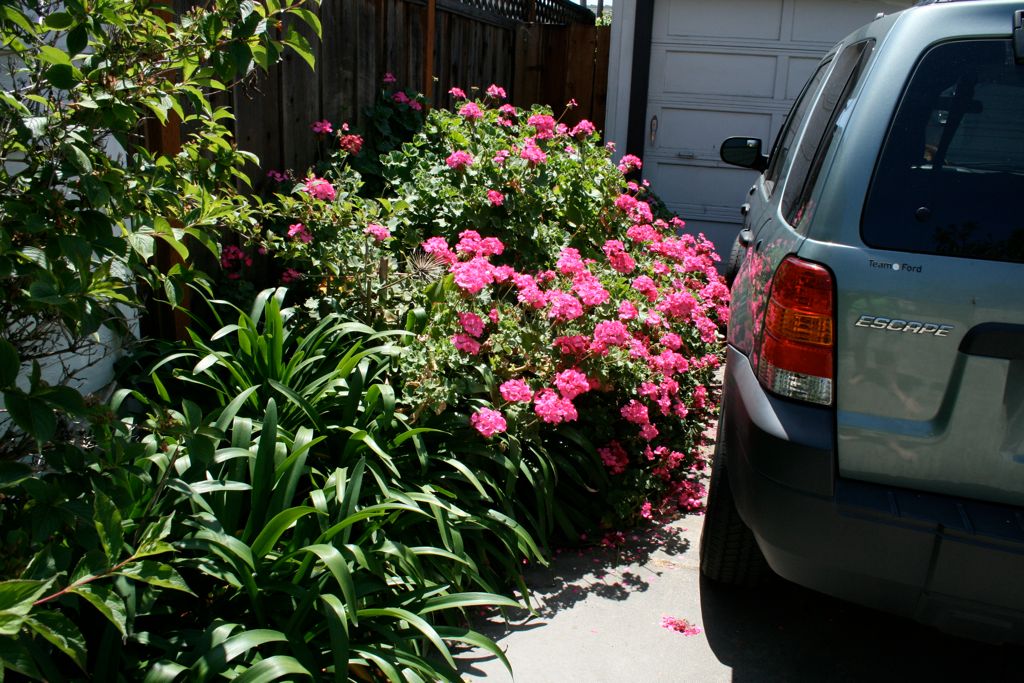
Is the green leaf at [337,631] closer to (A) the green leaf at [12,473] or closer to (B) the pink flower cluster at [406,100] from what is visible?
(A) the green leaf at [12,473]

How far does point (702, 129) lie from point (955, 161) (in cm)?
605

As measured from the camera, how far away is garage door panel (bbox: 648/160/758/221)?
8328mm

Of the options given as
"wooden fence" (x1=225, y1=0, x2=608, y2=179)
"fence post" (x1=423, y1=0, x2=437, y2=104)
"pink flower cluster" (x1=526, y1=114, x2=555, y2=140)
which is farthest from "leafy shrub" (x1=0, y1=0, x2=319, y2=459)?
"fence post" (x1=423, y1=0, x2=437, y2=104)

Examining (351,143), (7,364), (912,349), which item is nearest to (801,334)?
(912,349)

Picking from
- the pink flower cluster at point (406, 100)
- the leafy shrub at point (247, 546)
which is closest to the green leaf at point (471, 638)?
the leafy shrub at point (247, 546)

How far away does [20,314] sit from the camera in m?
2.20

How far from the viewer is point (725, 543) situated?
10.4ft

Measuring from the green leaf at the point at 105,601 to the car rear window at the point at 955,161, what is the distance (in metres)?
2.00

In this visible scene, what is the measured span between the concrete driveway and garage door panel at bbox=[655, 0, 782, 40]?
19.2 ft

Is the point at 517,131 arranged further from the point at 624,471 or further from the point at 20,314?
the point at 20,314

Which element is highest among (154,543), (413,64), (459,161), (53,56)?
(413,64)

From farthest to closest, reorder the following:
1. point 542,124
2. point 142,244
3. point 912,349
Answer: point 542,124 < point 912,349 < point 142,244

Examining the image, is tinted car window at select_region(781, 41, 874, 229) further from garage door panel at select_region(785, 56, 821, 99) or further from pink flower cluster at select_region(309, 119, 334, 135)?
garage door panel at select_region(785, 56, 821, 99)

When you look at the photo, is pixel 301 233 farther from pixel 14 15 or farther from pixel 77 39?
pixel 14 15
